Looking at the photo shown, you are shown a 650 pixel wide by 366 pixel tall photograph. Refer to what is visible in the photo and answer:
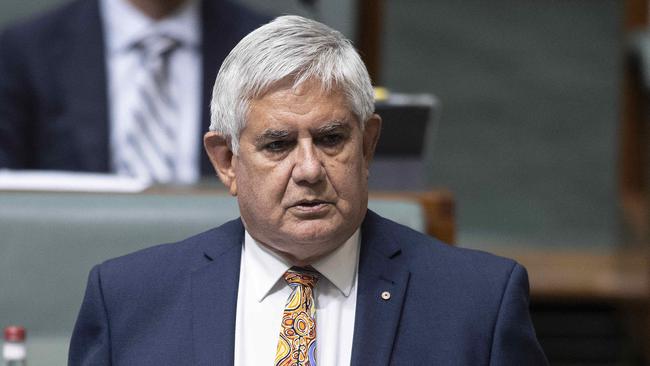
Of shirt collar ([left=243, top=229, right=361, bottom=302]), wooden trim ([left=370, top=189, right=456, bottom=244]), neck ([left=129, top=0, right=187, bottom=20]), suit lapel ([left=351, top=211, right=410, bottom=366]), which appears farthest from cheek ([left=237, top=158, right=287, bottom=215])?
neck ([left=129, top=0, right=187, bottom=20])

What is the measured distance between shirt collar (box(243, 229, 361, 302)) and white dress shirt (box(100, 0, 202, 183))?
1852mm

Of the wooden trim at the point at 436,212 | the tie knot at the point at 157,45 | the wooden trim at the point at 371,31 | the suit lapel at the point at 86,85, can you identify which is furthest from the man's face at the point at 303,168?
the wooden trim at the point at 371,31

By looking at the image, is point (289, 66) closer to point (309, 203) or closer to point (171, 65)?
point (309, 203)

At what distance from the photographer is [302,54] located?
2.23 m

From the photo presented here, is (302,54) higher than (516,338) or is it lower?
higher

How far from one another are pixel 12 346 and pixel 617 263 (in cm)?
408

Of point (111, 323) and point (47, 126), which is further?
point (47, 126)

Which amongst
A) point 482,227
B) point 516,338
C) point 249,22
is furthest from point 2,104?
point 482,227

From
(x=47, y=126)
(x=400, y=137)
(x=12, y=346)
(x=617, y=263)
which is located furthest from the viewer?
(x=617, y=263)

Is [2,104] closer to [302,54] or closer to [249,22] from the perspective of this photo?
[249,22]


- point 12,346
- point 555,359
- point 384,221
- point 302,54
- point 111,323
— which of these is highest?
point 302,54

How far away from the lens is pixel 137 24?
15.0 feet

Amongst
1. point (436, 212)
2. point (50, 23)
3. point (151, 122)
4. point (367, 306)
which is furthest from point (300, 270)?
point (50, 23)

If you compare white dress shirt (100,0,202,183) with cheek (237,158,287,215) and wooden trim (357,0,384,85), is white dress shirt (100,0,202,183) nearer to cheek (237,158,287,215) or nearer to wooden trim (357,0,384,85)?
wooden trim (357,0,384,85)
